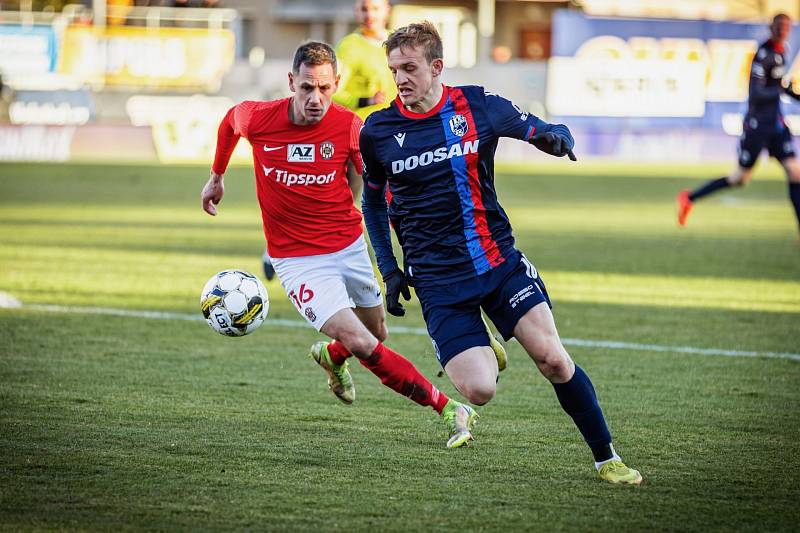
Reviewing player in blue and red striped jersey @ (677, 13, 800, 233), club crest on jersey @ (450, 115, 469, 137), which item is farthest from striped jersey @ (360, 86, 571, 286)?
player in blue and red striped jersey @ (677, 13, 800, 233)

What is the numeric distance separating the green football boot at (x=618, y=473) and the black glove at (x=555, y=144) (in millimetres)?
1275

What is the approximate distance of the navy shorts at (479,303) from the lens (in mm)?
5031

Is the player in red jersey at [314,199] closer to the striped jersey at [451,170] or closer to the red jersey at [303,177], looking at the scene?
the red jersey at [303,177]

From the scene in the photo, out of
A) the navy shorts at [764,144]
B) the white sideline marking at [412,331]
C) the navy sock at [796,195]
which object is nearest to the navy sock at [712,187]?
the navy shorts at [764,144]

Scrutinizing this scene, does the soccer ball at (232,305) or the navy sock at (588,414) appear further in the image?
the soccer ball at (232,305)

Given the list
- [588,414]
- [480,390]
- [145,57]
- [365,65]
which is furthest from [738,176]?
[145,57]

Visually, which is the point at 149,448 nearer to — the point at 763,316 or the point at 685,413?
the point at 685,413

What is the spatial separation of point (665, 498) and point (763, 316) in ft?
16.1

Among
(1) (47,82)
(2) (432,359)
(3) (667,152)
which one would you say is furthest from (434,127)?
(1) (47,82)

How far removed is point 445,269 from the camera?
5.17m

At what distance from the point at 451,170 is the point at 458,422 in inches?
46.5

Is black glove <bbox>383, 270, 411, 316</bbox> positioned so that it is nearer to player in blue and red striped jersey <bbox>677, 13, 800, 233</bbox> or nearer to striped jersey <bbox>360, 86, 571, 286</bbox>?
striped jersey <bbox>360, 86, 571, 286</bbox>

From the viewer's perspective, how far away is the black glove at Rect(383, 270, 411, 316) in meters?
5.25

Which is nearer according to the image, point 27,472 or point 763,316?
point 27,472
